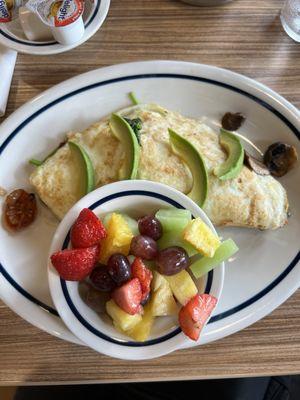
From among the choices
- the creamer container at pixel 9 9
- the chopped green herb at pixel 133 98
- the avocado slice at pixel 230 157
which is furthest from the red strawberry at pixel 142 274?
the creamer container at pixel 9 9

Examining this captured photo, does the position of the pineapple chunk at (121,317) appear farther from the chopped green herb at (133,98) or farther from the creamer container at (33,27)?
the creamer container at (33,27)

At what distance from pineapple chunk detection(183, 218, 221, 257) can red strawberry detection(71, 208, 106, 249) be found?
24 cm

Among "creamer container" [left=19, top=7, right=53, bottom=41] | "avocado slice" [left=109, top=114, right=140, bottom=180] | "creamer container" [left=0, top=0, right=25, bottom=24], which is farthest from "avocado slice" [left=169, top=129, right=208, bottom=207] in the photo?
"creamer container" [left=0, top=0, right=25, bottom=24]

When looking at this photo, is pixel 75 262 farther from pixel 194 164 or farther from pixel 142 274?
pixel 194 164

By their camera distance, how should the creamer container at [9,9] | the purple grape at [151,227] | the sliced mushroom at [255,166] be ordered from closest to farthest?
the purple grape at [151,227]
the sliced mushroom at [255,166]
the creamer container at [9,9]

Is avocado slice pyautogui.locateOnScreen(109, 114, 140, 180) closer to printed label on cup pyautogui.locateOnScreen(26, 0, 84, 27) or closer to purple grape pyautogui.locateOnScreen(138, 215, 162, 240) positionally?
purple grape pyautogui.locateOnScreen(138, 215, 162, 240)

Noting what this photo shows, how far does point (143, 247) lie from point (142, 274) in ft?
0.24

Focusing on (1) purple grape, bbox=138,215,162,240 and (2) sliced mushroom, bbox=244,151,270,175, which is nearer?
(1) purple grape, bbox=138,215,162,240

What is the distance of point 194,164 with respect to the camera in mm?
1463

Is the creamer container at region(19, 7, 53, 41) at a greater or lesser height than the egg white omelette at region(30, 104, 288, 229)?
greater

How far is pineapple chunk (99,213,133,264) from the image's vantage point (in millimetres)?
1249

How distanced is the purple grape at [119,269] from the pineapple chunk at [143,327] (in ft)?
0.41

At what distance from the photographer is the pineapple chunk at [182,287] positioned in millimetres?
1251

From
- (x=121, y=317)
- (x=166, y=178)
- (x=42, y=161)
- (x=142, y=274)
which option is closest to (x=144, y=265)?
(x=142, y=274)
